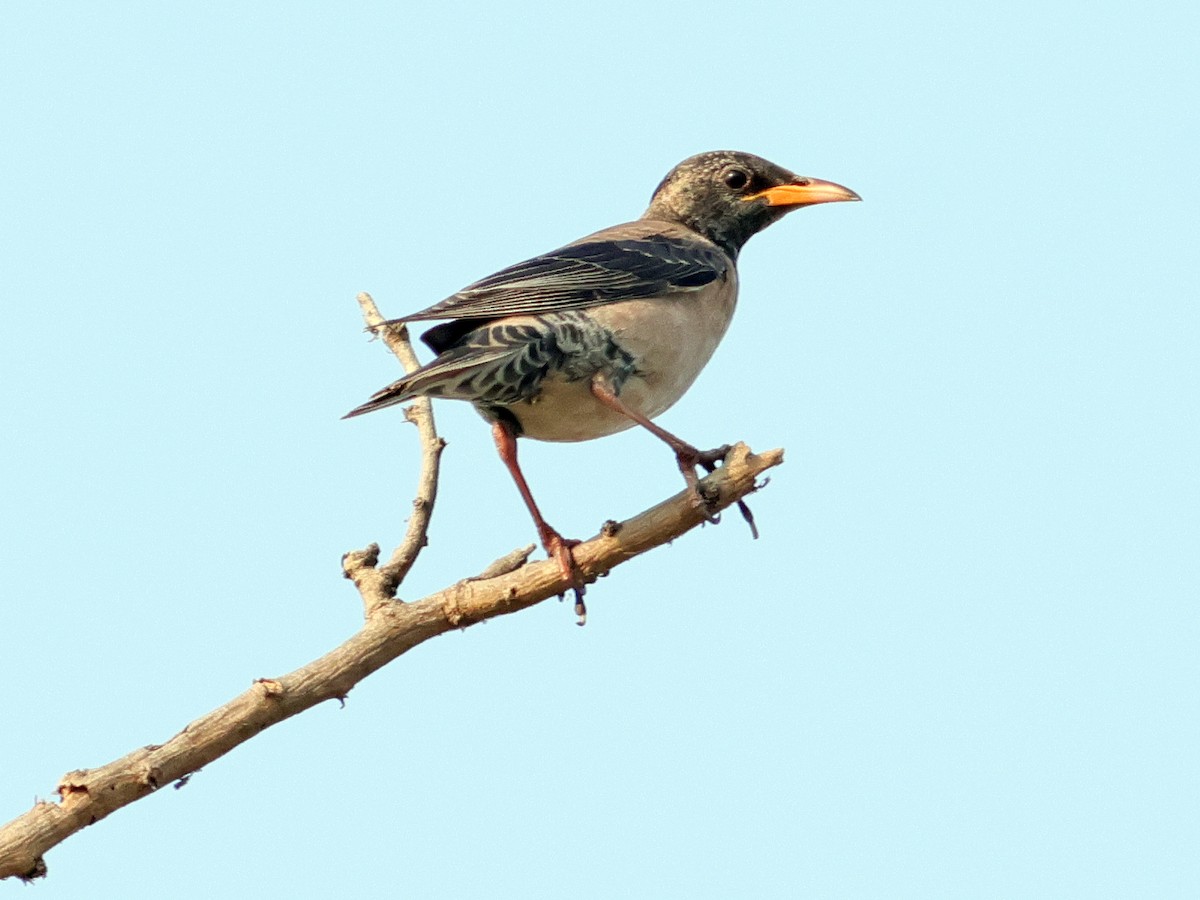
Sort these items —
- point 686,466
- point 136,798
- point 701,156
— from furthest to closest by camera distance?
1. point 701,156
2. point 686,466
3. point 136,798

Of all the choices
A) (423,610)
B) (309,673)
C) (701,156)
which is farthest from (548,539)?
(701,156)

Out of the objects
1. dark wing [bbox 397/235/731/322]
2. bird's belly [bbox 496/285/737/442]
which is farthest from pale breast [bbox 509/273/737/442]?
dark wing [bbox 397/235/731/322]

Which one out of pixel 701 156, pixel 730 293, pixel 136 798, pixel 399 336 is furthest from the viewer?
pixel 701 156

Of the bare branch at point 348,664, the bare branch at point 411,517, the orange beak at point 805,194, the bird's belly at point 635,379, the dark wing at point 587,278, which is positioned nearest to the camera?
the bare branch at point 348,664

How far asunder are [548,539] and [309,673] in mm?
1952

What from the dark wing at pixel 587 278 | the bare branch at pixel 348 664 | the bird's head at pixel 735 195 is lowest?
→ the bare branch at pixel 348 664

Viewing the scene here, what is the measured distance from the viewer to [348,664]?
6246 mm

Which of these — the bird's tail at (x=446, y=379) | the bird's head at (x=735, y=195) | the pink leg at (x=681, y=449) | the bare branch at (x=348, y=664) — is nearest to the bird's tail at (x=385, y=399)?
the bird's tail at (x=446, y=379)

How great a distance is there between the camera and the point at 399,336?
26.9 ft

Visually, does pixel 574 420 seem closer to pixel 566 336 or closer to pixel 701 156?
pixel 566 336

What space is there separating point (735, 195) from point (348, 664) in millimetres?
5013

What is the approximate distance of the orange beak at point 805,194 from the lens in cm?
990

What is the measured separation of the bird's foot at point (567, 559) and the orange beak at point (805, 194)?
3.29m

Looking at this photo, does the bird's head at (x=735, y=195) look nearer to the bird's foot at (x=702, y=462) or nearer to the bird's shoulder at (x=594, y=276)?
the bird's shoulder at (x=594, y=276)
